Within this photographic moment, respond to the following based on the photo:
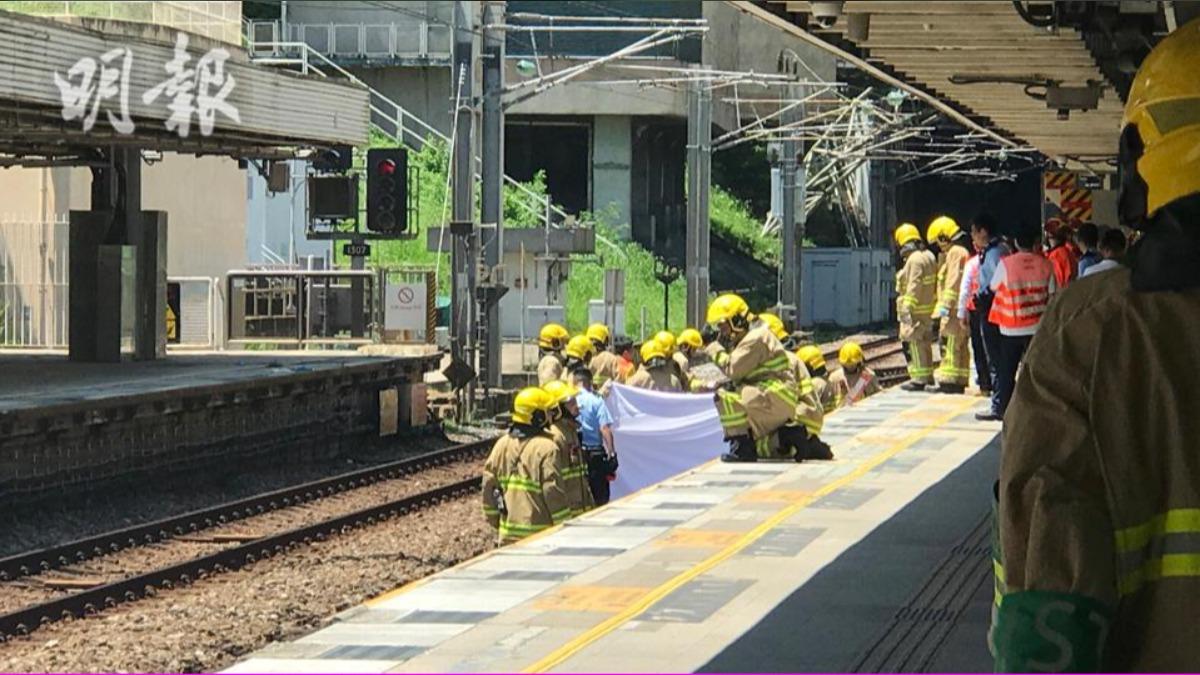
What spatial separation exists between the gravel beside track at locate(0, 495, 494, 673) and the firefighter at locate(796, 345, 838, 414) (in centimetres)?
368

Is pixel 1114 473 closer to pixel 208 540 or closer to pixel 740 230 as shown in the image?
pixel 208 540

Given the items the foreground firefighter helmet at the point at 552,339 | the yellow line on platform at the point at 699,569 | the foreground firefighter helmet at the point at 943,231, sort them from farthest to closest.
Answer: the foreground firefighter helmet at the point at 552,339, the foreground firefighter helmet at the point at 943,231, the yellow line on platform at the point at 699,569

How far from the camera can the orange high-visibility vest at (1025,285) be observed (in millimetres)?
14852

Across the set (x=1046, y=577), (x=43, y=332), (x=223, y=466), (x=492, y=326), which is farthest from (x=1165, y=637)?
(x=43, y=332)

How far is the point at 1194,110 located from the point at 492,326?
2792cm

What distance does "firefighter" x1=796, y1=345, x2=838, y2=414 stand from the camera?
69.6 feet

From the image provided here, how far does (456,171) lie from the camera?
102ft

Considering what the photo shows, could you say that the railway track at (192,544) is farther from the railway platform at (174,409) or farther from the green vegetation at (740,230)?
the green vegetation at (740,230)

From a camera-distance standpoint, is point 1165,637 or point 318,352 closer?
point 1165,637

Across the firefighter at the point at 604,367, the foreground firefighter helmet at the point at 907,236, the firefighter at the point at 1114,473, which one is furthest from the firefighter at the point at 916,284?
the firefighter at the point at 1114,473

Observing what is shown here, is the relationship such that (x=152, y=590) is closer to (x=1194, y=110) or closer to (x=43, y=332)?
(x=1194, y=110)

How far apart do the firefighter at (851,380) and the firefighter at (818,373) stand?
0.18 m

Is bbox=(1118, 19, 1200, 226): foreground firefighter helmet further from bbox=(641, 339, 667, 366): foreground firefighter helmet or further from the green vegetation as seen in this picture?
the green vegetation

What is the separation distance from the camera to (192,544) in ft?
61.1
